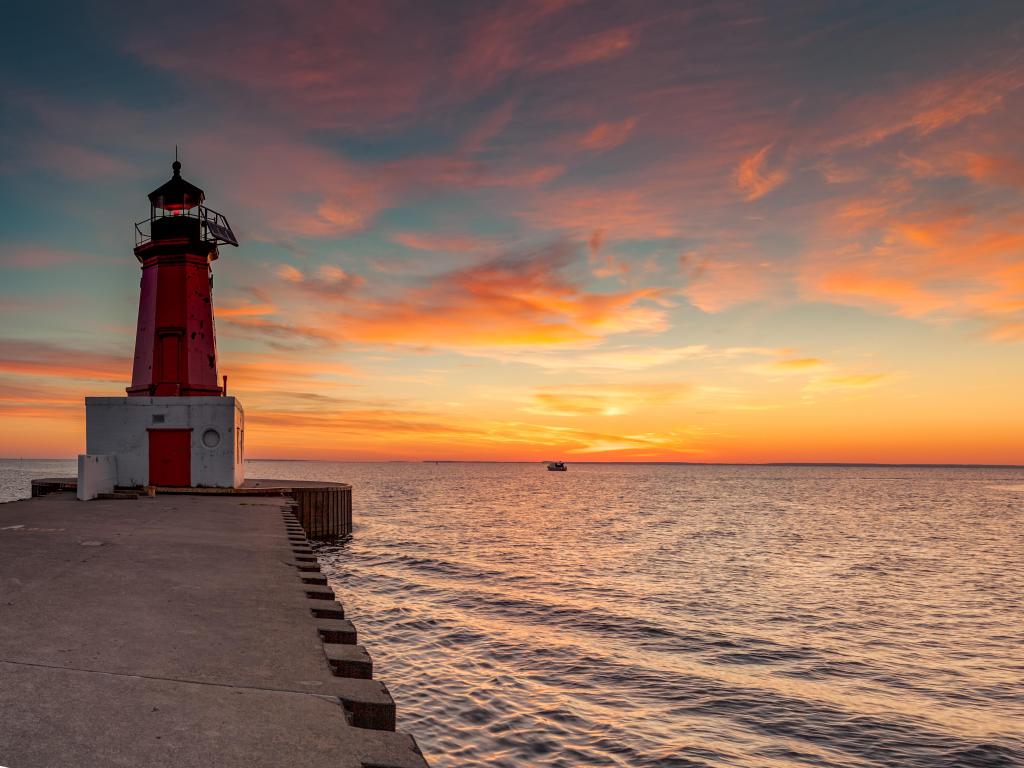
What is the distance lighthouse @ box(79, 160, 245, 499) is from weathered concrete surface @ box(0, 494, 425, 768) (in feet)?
43.7

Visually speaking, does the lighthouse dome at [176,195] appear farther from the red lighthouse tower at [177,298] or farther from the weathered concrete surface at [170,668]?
the weathered concrete surface at [170,668]

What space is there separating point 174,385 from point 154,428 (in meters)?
2.80

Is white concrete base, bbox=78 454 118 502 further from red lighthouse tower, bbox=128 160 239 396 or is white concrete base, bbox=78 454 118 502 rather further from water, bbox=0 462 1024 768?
water, bbox=0 462 1024 768

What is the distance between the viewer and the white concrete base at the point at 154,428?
2405cm

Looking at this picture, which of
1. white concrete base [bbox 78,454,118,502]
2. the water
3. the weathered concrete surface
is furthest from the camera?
white concrete base [bbox 78,454,118,502]

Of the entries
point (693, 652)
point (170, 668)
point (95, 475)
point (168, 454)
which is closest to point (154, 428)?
point (168, 454)

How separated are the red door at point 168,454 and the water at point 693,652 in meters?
6.84

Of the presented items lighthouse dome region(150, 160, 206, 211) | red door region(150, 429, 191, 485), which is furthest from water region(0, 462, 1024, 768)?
lighthouse dome region(150, 160, 206, 211)

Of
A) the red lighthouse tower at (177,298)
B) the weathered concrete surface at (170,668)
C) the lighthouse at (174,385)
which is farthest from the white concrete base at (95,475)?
the weathered concrete surface at (170,668)

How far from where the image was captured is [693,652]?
14.1m

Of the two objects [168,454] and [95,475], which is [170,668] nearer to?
[95,475]

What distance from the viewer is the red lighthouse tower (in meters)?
26.6

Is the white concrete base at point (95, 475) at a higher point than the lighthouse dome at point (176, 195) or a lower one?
lower

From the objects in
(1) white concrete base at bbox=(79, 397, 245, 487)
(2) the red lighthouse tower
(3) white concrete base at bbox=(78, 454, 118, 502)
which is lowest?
(3) white concrete base at bbox=(78, 454, 118, 502)
